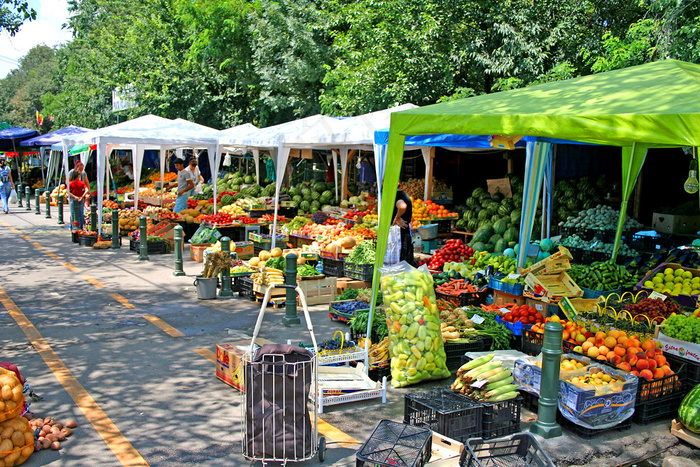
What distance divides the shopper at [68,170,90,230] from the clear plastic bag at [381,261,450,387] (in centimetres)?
1400

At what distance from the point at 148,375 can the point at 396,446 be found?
3.52 m

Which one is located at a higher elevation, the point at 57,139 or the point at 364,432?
the point at 57,139

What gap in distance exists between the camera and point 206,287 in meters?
10.6

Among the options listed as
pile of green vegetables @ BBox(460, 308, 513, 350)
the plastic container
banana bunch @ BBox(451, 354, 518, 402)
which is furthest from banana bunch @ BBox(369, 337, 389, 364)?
the plastic container

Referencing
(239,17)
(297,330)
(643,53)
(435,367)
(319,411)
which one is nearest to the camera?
(319,411)

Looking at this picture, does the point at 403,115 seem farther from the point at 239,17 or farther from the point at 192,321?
the point at 239,17

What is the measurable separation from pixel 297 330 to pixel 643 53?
936 centimetres

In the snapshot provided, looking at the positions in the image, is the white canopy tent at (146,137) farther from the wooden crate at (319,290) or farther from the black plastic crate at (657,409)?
the black plastic crate at (657,409)

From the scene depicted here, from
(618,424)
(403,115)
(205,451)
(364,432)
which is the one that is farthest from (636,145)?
(205,451)

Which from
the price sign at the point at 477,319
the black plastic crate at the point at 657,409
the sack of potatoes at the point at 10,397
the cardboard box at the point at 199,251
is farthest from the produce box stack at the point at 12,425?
the cardboard box at the point at 199,251

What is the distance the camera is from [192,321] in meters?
9.26

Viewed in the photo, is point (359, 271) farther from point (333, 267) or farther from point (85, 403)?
point (85, 403)

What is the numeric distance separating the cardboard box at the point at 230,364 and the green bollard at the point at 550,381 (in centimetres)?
302

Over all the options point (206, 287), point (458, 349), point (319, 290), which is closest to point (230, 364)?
point (458, 349)
